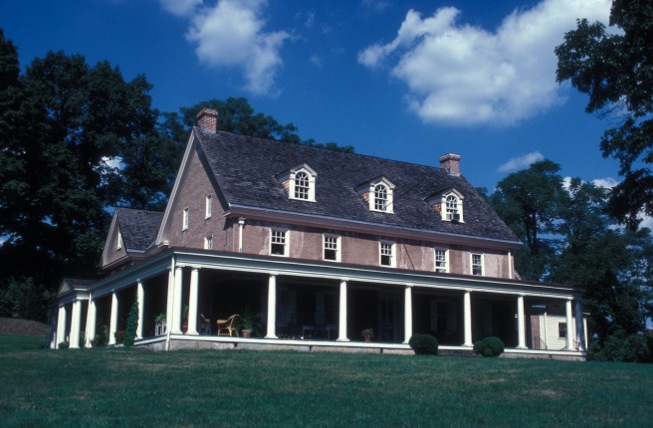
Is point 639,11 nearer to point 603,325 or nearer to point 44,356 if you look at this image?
point 44,356

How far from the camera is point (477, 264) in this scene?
42.3 m

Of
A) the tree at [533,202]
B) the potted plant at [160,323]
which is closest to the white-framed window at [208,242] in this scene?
the potted plant at [160,323]

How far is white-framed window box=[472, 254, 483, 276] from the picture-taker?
139 ft

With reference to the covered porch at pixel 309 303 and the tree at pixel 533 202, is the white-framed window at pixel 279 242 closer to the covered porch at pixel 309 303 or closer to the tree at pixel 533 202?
the covered porch at pixel 309 303

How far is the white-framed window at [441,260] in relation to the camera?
4088 cm

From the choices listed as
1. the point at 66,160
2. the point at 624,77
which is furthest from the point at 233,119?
the point at 624,77

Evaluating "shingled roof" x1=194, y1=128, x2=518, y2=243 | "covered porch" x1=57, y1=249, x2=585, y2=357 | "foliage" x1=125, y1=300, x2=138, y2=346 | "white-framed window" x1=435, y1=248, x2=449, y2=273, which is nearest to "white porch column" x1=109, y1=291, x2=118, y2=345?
"covered porch" x1=57, y1=249, x2=585, y2=357

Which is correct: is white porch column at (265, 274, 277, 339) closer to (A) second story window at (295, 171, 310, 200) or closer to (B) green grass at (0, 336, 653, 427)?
(B) green grass at (0, 336, 653, 427)

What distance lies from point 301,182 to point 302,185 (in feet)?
0.64

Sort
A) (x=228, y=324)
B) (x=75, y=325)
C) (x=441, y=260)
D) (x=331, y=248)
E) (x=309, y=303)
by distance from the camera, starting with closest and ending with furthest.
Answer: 1. (x=228, y=324)
2. (x=309, y=303)
3. (x=331, y=248)
4. (x=75, y=325)
5. (x=441, y=260)

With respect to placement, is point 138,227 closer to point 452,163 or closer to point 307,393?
point 452,163

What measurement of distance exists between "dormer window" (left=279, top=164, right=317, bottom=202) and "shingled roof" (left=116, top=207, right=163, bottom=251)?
35.7 feet

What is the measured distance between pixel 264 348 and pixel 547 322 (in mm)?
24805

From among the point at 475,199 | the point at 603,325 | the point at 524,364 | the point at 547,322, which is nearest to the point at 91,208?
the point at 475,199
